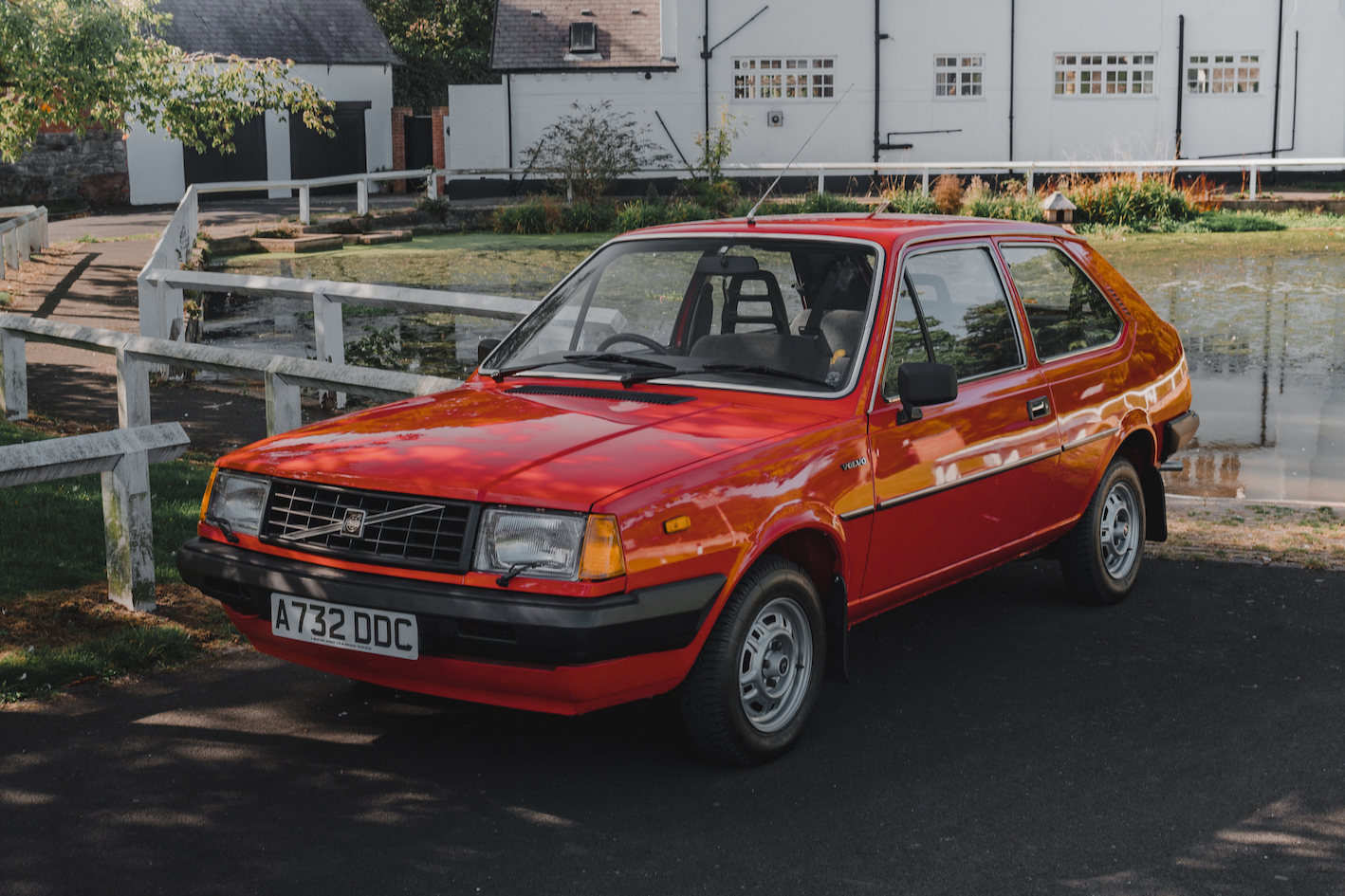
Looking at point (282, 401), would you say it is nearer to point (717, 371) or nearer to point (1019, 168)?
point (717, 371)

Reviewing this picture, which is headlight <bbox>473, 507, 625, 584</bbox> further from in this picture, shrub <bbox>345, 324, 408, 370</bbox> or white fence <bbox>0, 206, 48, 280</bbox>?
white fence <bbox>0, 206, 48, 280</bbox>

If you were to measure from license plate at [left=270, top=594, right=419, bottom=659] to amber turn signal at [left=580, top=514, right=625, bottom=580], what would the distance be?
571mm

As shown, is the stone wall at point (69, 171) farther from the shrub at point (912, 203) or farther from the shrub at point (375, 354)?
the shrub at point (375, 354)

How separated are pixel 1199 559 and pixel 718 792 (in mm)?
3798

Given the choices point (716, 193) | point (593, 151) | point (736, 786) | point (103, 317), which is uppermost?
point (593, 151)

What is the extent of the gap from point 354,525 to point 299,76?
3989 centimetres

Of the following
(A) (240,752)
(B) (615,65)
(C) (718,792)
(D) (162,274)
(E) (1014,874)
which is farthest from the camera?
(B) (615,65)

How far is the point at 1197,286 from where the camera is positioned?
18.4 meters

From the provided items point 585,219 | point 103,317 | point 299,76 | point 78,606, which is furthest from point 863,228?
point 299,76

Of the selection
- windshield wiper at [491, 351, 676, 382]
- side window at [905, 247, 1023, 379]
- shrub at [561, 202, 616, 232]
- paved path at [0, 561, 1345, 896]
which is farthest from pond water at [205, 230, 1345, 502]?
windshield wiper at [491, 351, 676, 382]

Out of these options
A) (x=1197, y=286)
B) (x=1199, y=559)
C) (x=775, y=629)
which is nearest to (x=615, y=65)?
(x=1197, y=286)

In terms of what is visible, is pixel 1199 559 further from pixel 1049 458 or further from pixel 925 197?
pixel 925 197

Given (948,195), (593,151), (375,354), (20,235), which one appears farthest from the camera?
(593,151)

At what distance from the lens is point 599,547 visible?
397cm
